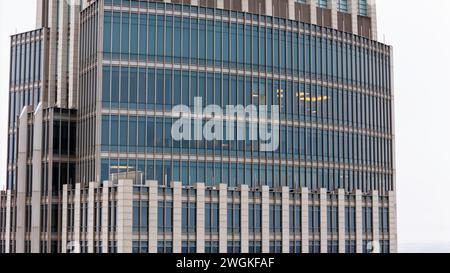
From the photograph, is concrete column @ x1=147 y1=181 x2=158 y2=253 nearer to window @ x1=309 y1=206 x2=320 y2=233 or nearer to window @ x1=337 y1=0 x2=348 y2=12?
window @ x1=309 y1=206 x2=320 y2=233

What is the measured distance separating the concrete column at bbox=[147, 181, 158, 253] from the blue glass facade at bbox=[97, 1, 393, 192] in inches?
106

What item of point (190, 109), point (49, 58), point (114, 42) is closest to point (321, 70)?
point (190, 109)

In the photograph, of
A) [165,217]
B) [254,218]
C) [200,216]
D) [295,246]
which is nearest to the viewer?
[165,217]

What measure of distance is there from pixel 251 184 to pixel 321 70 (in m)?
14.2

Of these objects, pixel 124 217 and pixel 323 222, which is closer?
pixel 124 217

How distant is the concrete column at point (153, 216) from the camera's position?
59.0 metres

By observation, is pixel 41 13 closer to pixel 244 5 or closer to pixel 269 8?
pixel 244 5

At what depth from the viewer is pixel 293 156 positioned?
70438mm

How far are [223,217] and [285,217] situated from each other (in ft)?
22.4

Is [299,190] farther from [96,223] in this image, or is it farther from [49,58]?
[49,58]

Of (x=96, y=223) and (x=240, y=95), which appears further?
(x=240, y=95)

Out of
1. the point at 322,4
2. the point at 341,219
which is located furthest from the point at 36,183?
the point at 322,4

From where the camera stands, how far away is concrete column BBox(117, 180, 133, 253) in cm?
5788

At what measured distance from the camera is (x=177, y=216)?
60.7m
